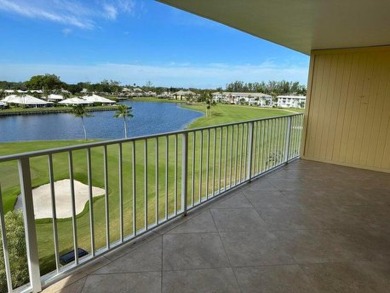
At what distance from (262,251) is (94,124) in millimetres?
26463

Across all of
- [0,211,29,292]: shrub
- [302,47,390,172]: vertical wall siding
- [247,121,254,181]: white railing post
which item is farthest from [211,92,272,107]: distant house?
[0,211,29,292]: shrub

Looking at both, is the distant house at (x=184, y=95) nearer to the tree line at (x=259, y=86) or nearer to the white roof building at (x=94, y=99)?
the tree line at (x=259, y=86)

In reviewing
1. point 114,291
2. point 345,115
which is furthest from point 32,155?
point 345,115

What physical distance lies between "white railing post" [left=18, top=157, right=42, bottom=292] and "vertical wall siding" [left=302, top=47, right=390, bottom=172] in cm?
520

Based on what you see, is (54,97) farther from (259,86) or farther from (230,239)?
(259,86)

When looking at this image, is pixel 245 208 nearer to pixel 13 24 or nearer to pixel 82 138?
pixel 82 138

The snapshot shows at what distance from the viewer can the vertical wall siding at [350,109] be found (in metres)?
4.64

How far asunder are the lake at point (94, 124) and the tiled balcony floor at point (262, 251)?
683 inches

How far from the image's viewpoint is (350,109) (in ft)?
16.3

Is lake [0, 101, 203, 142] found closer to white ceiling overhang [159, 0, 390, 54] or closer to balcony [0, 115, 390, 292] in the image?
white ceiling overhang [159, 0, 390, 54]

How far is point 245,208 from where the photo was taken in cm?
307

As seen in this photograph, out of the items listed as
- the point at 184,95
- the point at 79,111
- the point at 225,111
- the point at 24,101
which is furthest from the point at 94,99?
the point at 225,111

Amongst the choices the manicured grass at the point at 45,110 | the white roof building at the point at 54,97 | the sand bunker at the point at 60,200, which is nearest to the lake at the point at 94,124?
the manicured grass at the point at 45,110

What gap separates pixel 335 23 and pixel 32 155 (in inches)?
138
